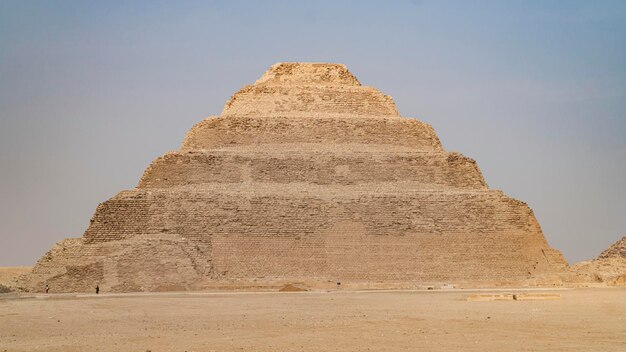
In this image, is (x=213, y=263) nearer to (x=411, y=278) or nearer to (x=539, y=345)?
(x=411, y=278)

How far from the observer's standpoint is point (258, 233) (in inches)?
2200

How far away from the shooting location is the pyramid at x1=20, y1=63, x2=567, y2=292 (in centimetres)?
5453

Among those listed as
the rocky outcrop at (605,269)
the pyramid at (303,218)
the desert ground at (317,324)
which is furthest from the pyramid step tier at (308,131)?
the desert ground at (317,324)

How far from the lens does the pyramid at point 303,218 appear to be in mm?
54531

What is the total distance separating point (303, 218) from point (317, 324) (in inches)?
1034

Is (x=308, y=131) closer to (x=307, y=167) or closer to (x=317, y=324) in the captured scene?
(x=307, y=167)

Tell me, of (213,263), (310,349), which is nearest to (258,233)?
(213,263)

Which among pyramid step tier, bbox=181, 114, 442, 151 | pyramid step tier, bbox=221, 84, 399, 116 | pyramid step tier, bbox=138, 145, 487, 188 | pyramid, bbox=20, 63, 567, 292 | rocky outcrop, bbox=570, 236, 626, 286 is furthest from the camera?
pyramid step tier, bbox=221, 84, 399, 116

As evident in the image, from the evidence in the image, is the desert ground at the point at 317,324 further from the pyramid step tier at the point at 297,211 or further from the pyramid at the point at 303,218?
the pyramid step tier at the point at 297,211

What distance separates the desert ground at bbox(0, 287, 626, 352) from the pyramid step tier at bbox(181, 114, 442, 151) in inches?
713

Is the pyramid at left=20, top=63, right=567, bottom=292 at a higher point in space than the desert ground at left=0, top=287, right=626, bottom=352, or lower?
higher

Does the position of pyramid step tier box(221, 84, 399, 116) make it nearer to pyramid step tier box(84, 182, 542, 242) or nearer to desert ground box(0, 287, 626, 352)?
pyramid step tier box(84, 182, 542, 242)

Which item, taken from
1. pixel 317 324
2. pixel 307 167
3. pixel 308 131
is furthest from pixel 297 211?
pixel 317 324

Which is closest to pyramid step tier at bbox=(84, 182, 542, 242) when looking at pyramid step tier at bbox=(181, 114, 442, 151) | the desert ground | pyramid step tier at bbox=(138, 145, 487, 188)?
pyramid step tier at bbox=(138, 145, 487, 188)
